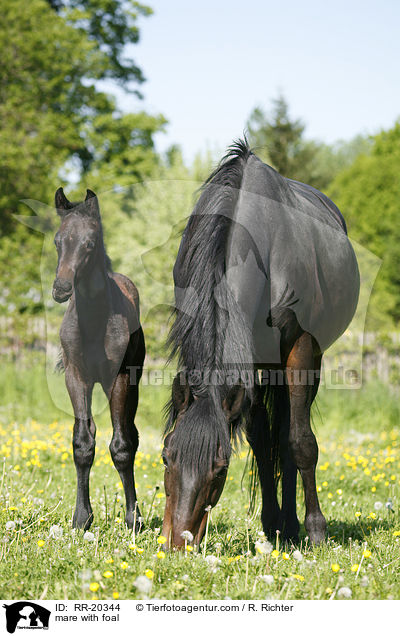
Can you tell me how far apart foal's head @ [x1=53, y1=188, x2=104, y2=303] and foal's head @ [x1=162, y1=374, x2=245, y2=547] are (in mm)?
1130

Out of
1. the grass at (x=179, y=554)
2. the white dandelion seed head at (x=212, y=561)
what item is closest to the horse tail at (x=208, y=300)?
the grass at (x=179, y=554)

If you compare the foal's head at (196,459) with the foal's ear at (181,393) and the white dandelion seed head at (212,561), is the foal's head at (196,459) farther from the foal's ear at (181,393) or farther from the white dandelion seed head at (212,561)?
the white dandelion seed head at (212,561)

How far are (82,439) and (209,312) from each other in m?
1.54

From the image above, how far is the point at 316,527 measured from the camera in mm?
4191

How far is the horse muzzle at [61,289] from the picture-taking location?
3.76m

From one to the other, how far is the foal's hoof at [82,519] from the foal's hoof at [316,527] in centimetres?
139

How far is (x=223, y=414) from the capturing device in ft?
10.5

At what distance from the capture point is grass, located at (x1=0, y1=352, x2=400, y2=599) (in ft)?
9.56

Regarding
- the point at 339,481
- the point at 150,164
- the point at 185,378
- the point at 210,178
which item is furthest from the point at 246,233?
the point at 150,164

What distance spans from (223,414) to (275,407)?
1.67 meters

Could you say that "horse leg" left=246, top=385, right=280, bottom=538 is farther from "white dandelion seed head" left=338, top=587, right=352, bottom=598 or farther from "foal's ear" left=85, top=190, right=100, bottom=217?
"white dandelion seed head" left=338, top=587, right=352, bottom=598

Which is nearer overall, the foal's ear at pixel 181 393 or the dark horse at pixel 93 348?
the foal's ear at pixel 181 393

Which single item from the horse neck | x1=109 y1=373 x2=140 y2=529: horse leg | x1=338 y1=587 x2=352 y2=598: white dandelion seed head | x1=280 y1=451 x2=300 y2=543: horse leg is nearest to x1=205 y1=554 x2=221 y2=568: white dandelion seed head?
x1=338 y1=587 x2=352 y2=598: white dandelion seed head

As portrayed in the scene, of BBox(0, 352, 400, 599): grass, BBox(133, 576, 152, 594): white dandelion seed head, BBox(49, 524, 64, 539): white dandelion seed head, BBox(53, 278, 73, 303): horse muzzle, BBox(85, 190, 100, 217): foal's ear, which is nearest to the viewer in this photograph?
BBox(133, 576, 152, 594): white dandelion seed head
